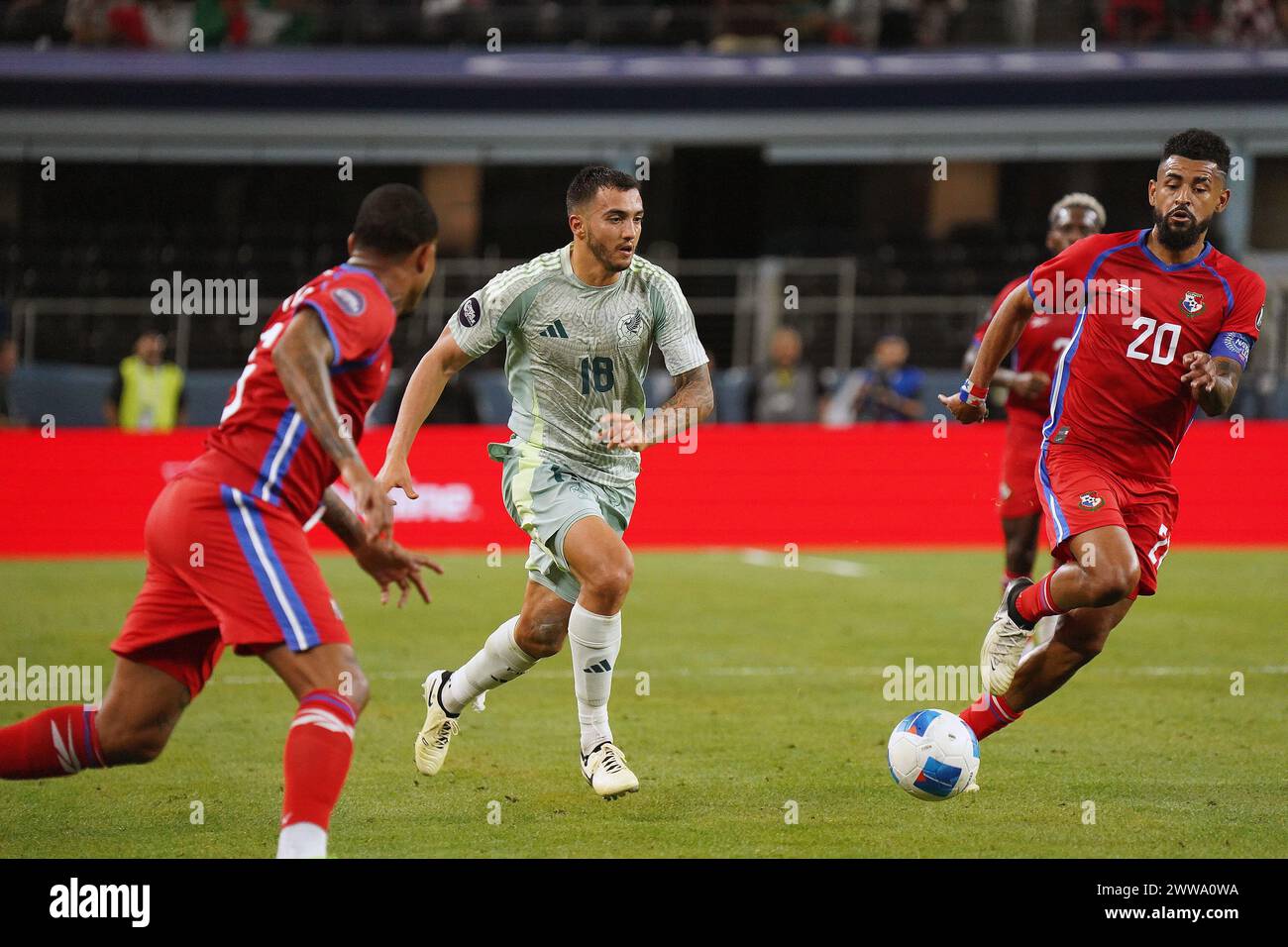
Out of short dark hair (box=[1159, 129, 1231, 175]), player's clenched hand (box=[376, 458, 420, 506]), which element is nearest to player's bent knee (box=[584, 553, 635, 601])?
player's clenched hand (box=[376, 458, 420, 506])

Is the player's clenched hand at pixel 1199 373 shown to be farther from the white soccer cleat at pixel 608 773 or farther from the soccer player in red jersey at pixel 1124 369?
the white soccer cleat at pixel 608 773

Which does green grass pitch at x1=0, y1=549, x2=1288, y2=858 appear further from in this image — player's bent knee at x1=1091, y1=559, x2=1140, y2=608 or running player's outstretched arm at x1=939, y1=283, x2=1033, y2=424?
running player's outstretched arm at x1=939, y1=283, x2=1033, y2=424

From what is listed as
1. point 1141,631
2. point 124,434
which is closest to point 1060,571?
point 1141,631

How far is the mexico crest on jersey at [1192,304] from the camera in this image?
713cm

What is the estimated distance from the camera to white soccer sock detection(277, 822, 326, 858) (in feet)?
15.9

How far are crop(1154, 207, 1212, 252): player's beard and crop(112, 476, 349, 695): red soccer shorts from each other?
4063mm

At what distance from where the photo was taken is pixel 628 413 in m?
7.40

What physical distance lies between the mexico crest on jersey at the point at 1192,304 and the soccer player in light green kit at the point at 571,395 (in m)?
2.11

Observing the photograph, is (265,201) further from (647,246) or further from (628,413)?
(628,413)

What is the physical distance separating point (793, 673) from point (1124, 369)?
12.3ft

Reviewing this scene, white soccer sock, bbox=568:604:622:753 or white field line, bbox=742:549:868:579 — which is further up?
white soccer sock, bbox=568:604:622:753

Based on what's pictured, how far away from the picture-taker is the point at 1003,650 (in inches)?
314

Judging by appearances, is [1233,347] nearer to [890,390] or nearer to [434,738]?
[434,738]

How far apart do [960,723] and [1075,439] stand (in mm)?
1435
